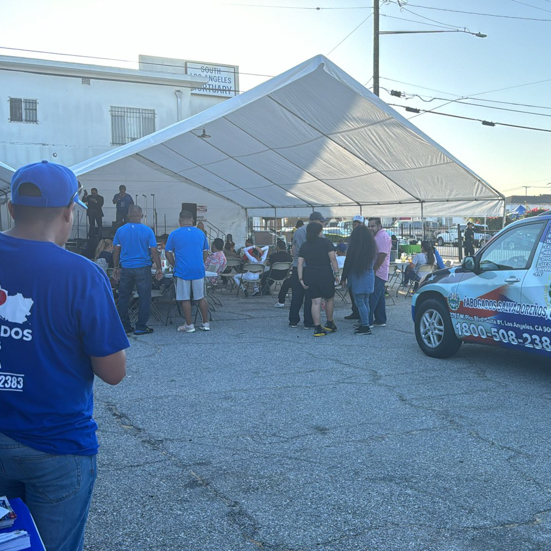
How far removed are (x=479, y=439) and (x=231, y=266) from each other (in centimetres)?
1120

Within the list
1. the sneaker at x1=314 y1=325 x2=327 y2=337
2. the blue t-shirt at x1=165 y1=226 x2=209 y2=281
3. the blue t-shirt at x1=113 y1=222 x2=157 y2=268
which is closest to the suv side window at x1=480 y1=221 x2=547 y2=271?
the sneaker at x1=314 y1=325 x2=327 y2=337

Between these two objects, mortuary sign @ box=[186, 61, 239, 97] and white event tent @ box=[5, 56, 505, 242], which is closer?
white event tent @ box=[5, 56, 505, 242]

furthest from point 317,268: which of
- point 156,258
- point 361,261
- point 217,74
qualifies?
point 217,74

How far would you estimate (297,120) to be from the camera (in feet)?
40.7

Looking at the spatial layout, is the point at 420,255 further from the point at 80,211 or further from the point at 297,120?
the point at 80,211

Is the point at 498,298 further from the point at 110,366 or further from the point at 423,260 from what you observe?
the point at 423,260

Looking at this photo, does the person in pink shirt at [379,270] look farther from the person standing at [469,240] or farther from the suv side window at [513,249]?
the person standing at [469,240]

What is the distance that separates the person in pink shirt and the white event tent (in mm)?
2292

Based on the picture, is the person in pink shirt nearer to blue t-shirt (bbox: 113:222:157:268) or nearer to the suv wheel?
the suv wheel

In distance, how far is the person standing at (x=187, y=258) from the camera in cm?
897

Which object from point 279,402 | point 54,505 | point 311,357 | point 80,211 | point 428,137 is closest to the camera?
point 54,505

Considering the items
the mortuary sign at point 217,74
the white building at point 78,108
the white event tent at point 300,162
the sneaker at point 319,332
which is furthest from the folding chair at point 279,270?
the mortuary sign at point 217,74

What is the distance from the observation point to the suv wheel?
7.15 meters

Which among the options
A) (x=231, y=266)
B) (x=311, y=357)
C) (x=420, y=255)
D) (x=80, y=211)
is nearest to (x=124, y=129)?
(x=80, y=211)
